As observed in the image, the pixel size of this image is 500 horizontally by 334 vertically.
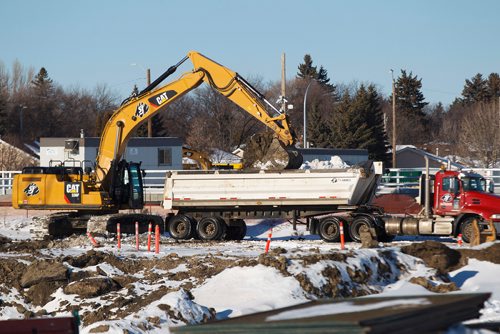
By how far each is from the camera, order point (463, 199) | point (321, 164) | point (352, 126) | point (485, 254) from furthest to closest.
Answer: point (352, 126)
point (321, 164)
point (463, 199)
point (485, 254)

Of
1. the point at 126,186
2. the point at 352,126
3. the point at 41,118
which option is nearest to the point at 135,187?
the point at 126,186

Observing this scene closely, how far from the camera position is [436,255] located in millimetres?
23438

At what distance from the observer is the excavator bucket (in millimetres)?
31453

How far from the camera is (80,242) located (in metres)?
30.4

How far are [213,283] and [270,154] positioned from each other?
1220 cm

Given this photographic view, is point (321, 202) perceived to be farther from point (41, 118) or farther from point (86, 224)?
point (41, 118)

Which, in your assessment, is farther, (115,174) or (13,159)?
(13,159)

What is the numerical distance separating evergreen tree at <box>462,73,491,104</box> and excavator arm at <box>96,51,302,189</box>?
318 feet

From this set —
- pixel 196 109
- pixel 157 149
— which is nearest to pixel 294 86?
pixel 196 109

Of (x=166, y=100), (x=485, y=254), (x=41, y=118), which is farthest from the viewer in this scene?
(x=41, y=118)

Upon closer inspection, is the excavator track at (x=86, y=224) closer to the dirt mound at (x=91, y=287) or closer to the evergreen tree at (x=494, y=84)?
the dirt mound at (x=91, y=287)

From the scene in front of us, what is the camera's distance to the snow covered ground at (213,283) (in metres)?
17.8

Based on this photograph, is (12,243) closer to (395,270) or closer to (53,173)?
(53,173)

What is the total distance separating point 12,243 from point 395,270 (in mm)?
12186
